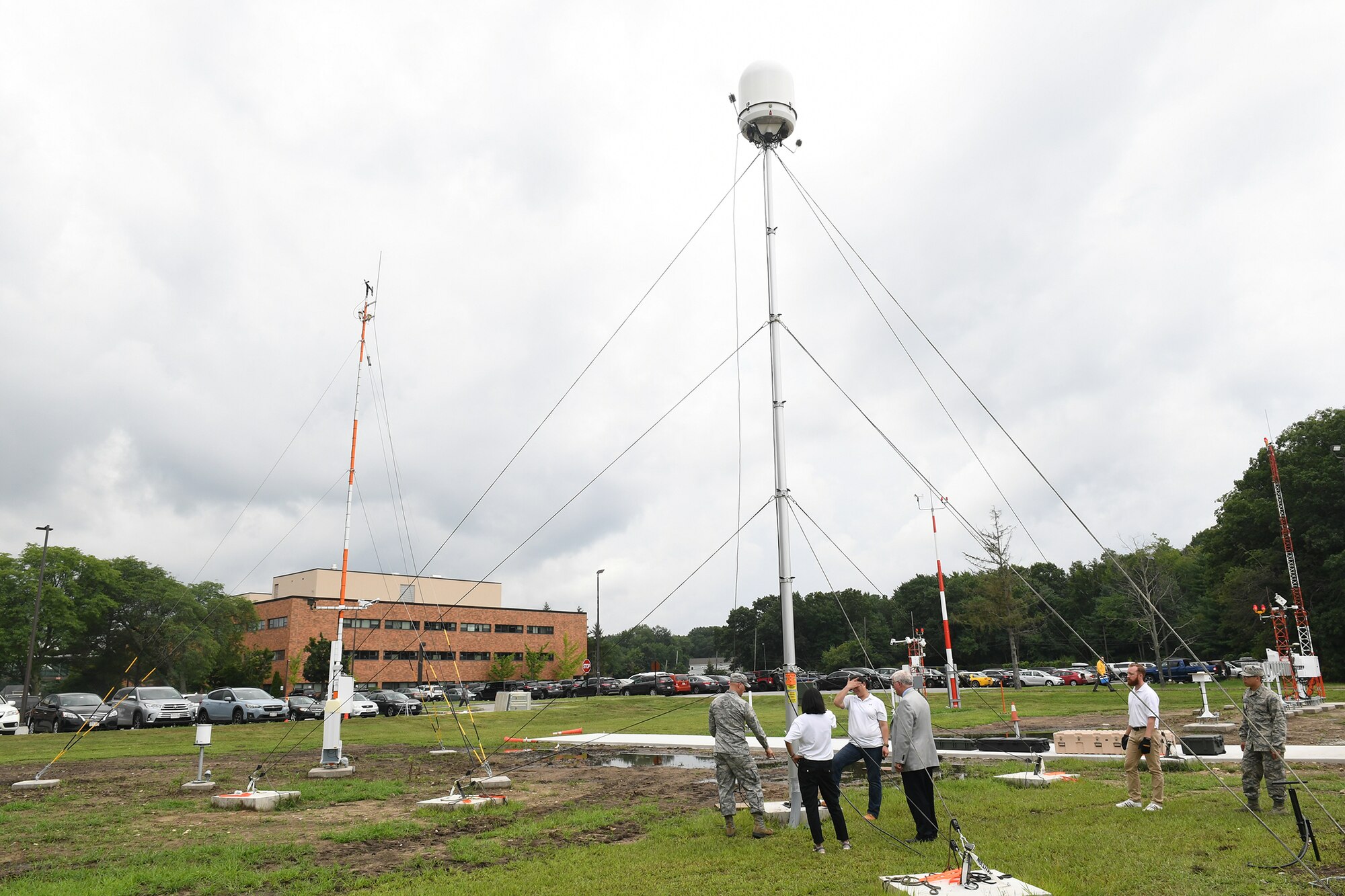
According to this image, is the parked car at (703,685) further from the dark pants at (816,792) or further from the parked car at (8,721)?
the dark pants at (816,792)

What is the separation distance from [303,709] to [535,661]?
3647 cm

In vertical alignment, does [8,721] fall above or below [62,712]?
below

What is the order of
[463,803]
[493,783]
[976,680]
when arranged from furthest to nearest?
[976,680]
[493,783]
[463,803]

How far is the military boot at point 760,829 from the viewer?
350 inches

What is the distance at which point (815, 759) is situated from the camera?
8492 mm

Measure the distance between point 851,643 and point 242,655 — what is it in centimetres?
5216

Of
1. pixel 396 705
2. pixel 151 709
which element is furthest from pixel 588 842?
pixel 396 705

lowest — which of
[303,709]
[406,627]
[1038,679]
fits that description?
[1038,679]

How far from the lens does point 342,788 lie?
→ 13805 millimetres

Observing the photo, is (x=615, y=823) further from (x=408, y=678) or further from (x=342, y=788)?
(x=408, y=678)

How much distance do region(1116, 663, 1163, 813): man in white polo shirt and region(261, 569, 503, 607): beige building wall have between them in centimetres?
6794

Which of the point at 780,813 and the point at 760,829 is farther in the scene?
the point at 780,813

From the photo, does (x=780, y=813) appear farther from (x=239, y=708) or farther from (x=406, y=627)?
(x=406, y=627)

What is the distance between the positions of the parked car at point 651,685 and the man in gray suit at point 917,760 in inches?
1607
